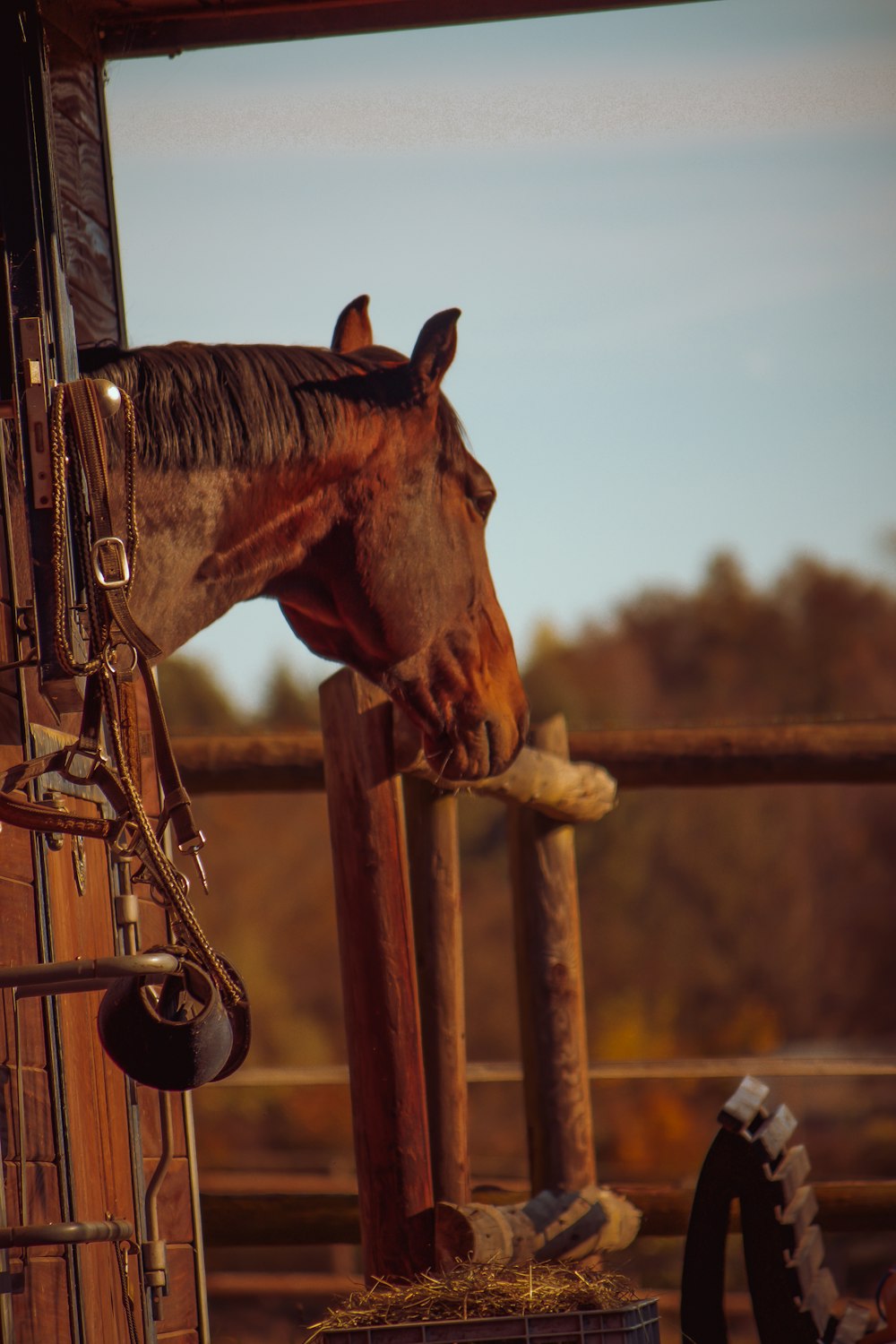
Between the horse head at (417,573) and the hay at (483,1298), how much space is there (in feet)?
3.50

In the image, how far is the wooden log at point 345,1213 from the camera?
3836mm

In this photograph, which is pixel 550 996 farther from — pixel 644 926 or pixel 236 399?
pixel 644 926

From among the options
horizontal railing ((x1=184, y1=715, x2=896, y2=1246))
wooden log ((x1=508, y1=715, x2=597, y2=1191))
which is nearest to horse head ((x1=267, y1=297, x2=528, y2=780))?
wooden log ((x1=508, y1=715, x2=597, y2=1191))

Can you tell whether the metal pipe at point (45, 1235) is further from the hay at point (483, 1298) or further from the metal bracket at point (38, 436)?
the metal bracket at point (38, 436)

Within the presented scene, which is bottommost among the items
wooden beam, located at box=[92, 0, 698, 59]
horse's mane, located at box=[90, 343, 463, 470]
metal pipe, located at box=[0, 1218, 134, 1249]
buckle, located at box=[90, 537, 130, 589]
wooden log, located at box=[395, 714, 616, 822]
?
metal pipe, located at box=[0, 1218, 134, 1249]

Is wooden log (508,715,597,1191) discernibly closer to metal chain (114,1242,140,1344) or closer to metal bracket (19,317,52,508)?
metal chain (114,1242,140,1344)

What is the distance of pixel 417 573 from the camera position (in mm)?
2869

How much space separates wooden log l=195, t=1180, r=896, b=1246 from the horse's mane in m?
2.18

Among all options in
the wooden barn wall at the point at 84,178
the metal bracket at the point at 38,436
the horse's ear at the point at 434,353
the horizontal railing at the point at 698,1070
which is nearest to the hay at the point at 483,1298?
the metal bracket at the point at 38,436

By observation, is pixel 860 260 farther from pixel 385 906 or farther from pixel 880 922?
pixel 385 906

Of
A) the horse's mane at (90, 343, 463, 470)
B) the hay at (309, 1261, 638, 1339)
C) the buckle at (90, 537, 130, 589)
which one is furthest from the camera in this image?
the horse's mane at (90, 343, 463, 470)

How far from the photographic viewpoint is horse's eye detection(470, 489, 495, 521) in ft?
9.87

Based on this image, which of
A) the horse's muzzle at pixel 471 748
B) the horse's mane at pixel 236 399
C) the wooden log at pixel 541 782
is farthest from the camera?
the wooden log at pixel 541 782

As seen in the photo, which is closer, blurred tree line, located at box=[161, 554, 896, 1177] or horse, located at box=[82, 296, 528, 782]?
horse, located at box=[82, 296, 528, 782]
